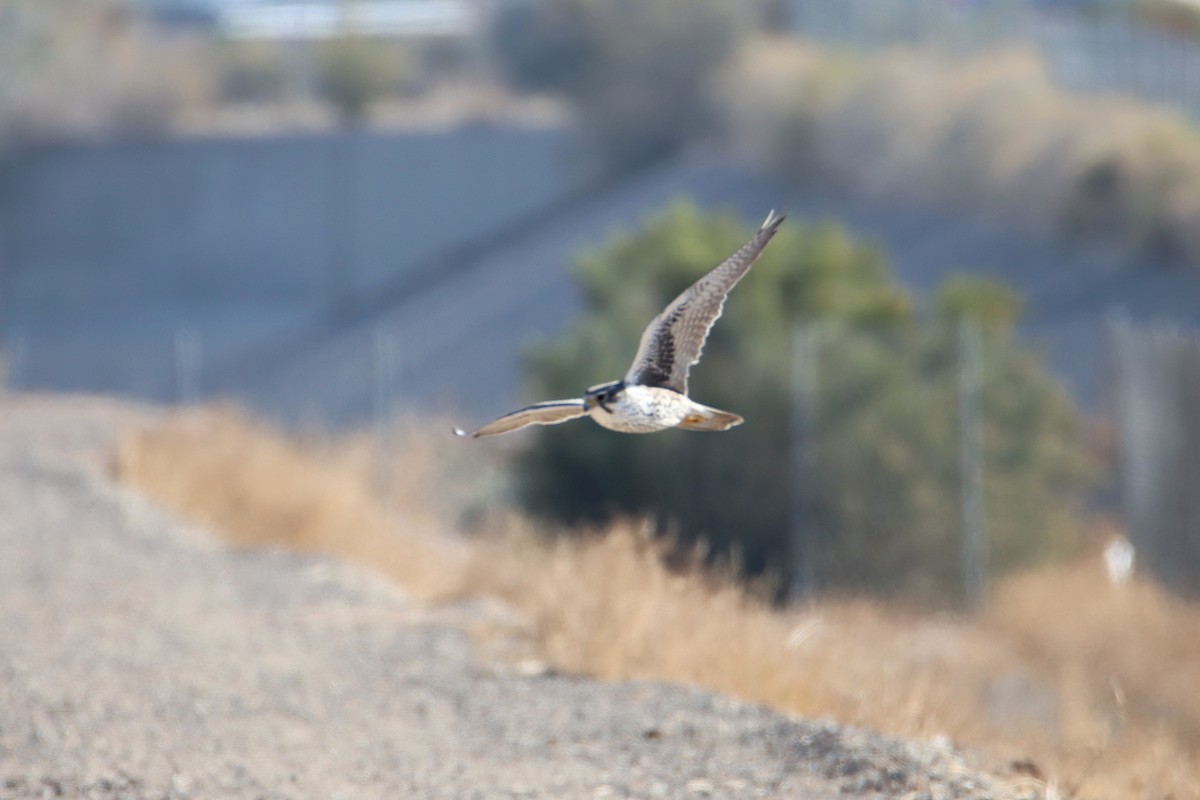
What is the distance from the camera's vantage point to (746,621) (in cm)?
898

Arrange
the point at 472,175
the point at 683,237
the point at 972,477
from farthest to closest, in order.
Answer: the point at 472,175 → the point at 683,237 → the point at 972,477

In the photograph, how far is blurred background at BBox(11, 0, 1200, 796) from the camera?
565 inches

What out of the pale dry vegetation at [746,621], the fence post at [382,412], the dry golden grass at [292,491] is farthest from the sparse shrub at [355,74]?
the fence post at [382,412]

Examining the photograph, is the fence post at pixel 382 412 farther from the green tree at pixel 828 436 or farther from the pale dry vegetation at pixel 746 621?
the green tree at pixel 828 436

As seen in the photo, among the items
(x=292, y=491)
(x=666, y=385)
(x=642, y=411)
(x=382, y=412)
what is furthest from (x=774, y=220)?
(x=382, y=412)

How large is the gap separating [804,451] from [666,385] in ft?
30.0

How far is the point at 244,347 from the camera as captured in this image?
1547 inches

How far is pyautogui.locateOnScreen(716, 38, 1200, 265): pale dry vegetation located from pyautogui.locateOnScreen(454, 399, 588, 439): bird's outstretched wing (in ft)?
75.5

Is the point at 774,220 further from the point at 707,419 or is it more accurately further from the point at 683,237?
the point at 683,237

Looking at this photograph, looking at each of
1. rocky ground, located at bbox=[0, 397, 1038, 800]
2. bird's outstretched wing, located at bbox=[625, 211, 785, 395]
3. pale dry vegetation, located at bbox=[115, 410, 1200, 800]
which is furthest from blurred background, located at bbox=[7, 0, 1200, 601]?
bird's outstretched wing, located at bbox=[625, 211, 785, 395]

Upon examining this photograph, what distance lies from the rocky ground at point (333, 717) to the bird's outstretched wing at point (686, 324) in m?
1.80

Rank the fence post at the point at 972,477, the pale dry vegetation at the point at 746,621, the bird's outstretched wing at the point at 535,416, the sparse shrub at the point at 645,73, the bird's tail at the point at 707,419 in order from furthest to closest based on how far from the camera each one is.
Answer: the sparse shrub at the point at 645,73
the fence post at the point at 972,477
the pale dry vegetation at the point at 746,621
the bird's tail at the point at 707,419
the bird's outstretched wing at the point at 535,416

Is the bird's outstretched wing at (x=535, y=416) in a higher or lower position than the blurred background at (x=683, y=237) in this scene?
higher

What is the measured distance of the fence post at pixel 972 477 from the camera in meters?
13.9
